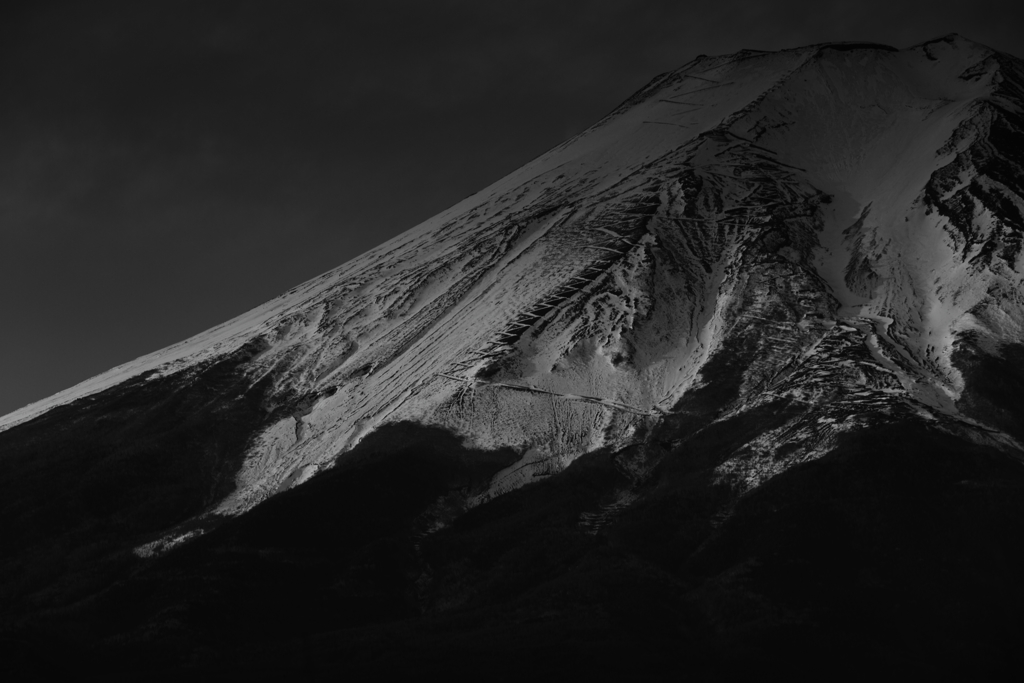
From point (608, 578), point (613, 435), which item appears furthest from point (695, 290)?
point (608, 578)

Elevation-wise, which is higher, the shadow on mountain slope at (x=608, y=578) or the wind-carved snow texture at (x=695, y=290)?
the wind-carved snow texture at (x=695, y=290)

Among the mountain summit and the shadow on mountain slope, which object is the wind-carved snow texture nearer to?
the mountain summit

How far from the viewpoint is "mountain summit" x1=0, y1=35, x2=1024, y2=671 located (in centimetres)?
6391

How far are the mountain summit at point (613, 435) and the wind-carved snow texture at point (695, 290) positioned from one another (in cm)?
31

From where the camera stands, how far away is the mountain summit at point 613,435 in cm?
6391

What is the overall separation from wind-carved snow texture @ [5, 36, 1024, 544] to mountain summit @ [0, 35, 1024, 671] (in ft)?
Result: 1.03

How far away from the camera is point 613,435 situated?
7950 centimetres

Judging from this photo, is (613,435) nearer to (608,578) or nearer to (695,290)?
(608,578)

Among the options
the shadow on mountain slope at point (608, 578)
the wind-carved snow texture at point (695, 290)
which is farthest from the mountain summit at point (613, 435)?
the wind-carved snow texture at point (695, 290)

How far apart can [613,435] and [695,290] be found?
1857 centimetres

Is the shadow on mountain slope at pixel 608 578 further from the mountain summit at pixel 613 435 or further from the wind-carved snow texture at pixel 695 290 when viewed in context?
the wind-carved snow texture at pixel 695 290

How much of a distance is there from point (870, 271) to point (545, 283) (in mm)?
23979

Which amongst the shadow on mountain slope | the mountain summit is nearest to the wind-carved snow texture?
the mountain summit

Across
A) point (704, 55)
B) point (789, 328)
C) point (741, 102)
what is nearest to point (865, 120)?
point (741, 102)
